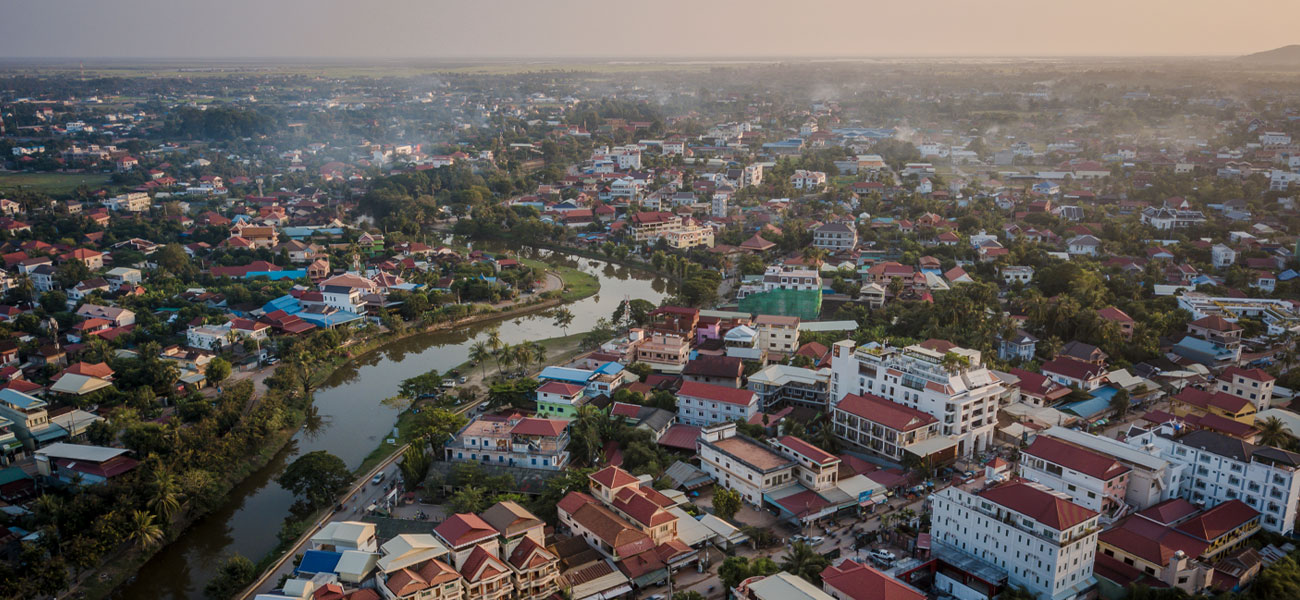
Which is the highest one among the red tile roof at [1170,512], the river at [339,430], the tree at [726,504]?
the red tile roof at [1170,512]

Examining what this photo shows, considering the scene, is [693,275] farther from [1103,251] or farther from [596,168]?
[596,168]

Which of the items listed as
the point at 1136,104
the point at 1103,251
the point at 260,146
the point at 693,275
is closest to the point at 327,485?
the point at 693,275

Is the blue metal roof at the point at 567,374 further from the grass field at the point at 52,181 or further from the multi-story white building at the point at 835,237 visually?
the grass field at the point at 52,181

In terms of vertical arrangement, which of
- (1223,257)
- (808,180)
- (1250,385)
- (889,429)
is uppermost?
(808,180)

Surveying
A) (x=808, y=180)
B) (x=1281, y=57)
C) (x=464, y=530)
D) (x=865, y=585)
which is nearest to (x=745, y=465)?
(x=865, y=585)

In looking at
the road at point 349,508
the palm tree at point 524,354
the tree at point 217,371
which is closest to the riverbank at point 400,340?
the road at point 349,508

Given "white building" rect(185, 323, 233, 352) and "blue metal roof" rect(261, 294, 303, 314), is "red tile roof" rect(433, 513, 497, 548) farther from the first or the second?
"blue metal roof" rect(261, 294, 303, 314)

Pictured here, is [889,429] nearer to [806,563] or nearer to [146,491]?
[806,563]

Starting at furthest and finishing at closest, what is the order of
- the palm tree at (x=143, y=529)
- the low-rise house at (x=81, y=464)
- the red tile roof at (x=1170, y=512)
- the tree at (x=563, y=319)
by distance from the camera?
the tree at (x=563, y=319) < the low-rise house at (x=81, y=464) < the red tile roof at (x=1170, y=512) < the palm tree at (x=143, y=529)

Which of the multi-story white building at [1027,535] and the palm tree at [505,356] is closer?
the multi-story white building at [1027,535]
